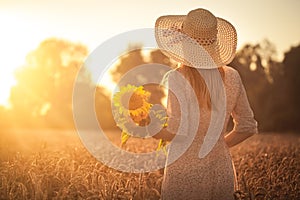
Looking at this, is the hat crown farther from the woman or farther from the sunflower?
the sunflower

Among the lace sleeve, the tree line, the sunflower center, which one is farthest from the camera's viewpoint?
the tree line

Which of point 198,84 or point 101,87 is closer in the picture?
point 198,84

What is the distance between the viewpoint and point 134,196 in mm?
5680

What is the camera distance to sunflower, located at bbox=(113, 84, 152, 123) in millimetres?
4020

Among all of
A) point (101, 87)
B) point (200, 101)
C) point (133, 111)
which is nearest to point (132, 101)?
point (133, 111)

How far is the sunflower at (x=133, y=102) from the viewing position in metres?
4.02

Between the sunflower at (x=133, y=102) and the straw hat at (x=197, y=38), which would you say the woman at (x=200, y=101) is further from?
the sunflower at (x=133, y=102)

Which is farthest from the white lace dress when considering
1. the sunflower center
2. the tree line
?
the tree line

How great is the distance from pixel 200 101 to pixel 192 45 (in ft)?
1.48

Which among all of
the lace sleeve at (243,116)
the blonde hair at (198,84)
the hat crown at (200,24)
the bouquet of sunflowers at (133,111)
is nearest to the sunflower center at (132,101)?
the bouquet of sunflowers at (133,111)

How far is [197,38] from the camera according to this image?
4180 millimetres

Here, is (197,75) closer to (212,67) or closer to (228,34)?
(212,67)

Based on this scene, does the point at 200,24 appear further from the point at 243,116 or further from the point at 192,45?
the point at 243,116

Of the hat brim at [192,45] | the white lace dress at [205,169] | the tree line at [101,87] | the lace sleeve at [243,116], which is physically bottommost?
the white lace dress at [205,169]
